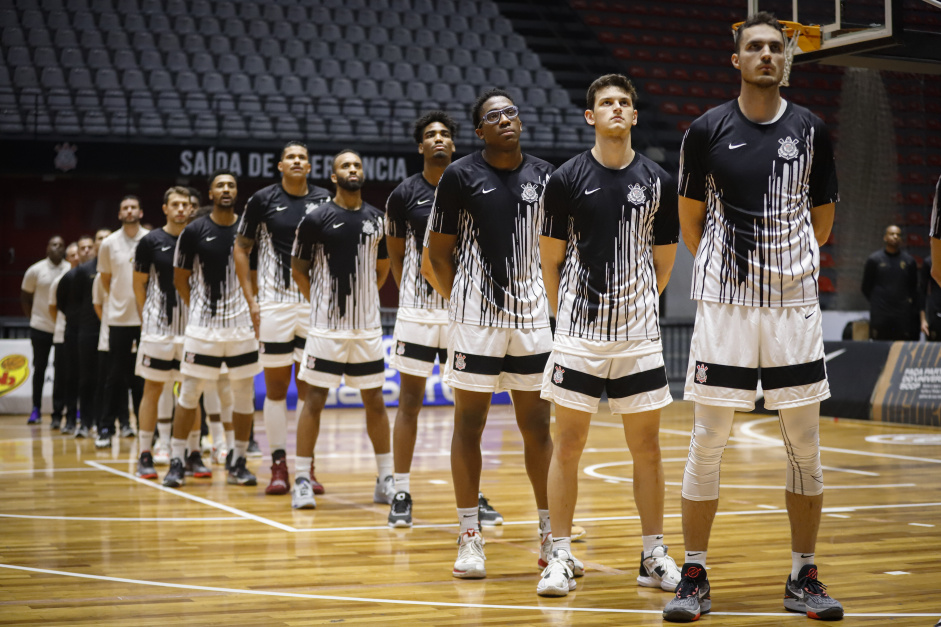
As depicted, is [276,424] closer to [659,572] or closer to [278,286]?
[278,286]

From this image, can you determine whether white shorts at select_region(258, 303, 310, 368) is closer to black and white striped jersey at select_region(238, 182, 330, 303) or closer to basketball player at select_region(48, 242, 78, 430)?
black and white striped jersey at select_region(238, 182, 330, 303)

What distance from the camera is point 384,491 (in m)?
6.86

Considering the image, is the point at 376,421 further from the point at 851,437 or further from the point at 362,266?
the point at 851,437

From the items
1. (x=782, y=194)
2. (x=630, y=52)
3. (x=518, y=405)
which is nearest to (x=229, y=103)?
(x=630, y=52)

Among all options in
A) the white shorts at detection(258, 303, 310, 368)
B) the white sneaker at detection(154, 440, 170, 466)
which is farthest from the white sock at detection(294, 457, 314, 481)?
the white sneaker at detection(154, 440, 170, 466)

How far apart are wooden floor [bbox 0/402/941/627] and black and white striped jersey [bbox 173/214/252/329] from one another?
1172 mm

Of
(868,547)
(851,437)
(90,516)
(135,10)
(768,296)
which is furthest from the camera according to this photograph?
(135,10)

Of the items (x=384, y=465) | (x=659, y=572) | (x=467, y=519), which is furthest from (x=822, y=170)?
(x=384, y=465)

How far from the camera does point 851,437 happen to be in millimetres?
10734

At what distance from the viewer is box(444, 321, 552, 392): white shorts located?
4777mm

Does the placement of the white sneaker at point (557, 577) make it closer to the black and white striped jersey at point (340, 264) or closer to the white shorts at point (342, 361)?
the white shorts at point (342, 361)

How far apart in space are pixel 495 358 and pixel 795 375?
4.56 ft

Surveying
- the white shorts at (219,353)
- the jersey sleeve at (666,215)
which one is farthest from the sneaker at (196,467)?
the jersey sleeve at (666,215)

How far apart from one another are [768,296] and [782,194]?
0.37 metres
